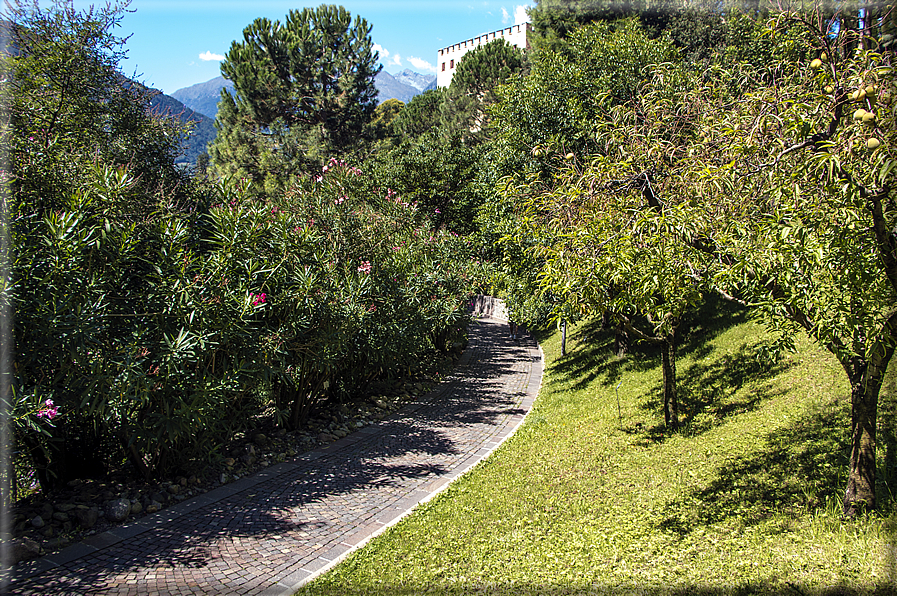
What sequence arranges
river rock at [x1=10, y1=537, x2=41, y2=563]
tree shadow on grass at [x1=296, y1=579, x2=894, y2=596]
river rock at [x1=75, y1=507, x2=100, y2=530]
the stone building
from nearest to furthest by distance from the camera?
tree shadow on grass at [x1=296, y1=579, x2=894, y2=596], river rock at [x1=10, y1=537, x2=41, y2=563], river rock at [x1=75, y1=507, x2=100, y2=530], the stone building

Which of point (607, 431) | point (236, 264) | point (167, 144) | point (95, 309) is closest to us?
point (95, 309)

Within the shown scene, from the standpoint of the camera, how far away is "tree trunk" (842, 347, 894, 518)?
15.4 ft

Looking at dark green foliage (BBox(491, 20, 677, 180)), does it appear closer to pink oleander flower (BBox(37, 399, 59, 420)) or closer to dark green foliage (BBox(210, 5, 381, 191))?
pink oleander flower (BBox(37, 399, 59, 420))

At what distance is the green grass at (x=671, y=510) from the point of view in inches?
173

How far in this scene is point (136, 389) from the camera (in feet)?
18.7

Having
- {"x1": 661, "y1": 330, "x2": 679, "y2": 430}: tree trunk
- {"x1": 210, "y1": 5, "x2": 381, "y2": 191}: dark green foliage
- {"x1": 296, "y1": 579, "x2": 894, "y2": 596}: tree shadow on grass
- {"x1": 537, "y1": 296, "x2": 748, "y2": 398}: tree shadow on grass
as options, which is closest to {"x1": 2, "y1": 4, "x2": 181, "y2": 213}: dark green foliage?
{"x1": 296, "y1": 579, "x2": 894, "y2": 596}: tree shadow on grass

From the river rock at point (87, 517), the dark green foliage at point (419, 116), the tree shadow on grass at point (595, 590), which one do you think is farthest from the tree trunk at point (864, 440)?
the dark green foliage at point (419, 116)

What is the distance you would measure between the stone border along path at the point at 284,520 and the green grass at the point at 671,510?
50 cm

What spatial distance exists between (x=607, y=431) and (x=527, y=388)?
4.99m

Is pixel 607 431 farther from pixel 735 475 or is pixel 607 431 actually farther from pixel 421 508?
pixel 421 508

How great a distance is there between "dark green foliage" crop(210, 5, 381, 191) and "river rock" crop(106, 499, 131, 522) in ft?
75.6

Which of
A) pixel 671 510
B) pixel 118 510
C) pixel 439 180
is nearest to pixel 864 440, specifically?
pixel 671 510

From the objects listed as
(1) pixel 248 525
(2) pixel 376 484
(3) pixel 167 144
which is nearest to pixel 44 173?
(3) pixel 167 144

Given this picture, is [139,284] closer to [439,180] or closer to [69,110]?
[69,110]
